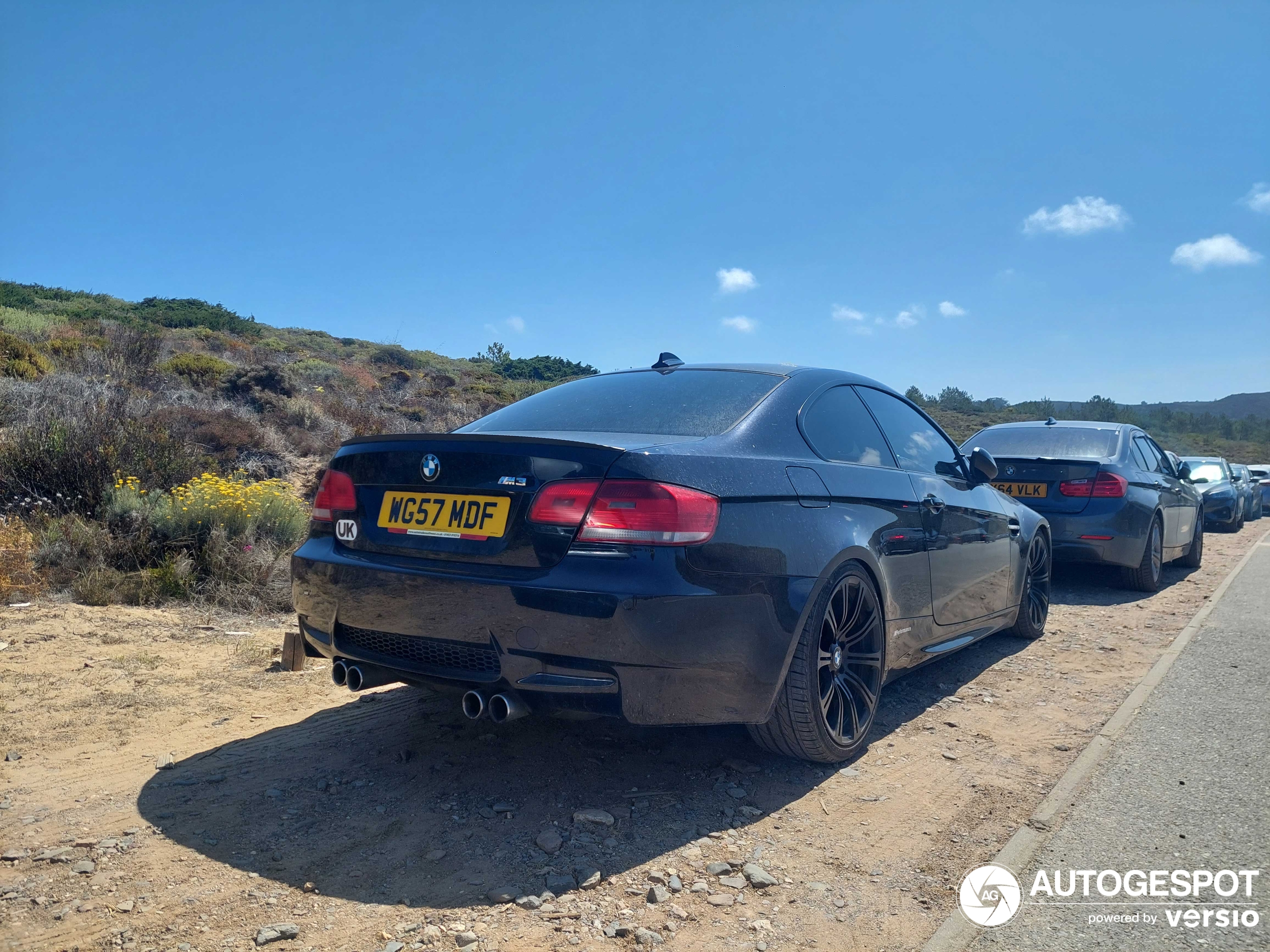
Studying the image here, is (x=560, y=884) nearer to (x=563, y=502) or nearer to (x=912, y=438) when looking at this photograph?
(x=563, y=502)

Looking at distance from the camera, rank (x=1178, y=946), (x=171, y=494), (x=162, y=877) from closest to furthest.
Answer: (x=1178, y=946) → (x=162, y=877) → (x=171, y=494)

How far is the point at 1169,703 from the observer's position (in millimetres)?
4281

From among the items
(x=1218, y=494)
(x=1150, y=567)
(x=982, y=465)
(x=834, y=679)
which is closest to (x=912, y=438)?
(x=982, y=465)

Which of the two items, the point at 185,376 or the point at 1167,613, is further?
the point at 185,376

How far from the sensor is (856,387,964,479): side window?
4.14m

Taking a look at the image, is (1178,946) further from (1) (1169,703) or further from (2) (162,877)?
(2) (162,877)

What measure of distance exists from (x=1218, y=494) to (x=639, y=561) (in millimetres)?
17358

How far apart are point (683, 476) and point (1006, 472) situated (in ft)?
18.8

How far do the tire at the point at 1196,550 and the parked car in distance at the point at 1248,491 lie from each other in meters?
9.51

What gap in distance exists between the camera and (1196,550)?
9727 millimetres

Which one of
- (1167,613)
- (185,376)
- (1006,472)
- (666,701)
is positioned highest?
(185,376)

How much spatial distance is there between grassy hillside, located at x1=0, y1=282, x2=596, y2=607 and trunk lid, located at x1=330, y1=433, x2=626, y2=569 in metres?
3.55

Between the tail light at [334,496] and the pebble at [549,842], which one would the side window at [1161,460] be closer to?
the pebble at [549,842]

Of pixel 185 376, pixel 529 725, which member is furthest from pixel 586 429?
pixel 185 376
